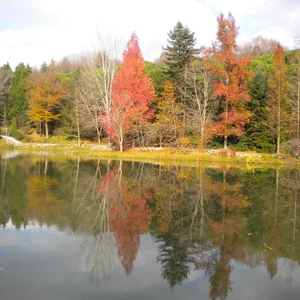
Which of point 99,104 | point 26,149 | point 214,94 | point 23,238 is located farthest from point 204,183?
point 26,149

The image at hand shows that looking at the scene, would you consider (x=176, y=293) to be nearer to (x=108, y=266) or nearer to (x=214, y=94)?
(x=108, y=266)

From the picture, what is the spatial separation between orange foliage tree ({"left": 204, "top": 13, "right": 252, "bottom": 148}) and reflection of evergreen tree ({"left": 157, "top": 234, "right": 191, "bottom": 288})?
2115 cm

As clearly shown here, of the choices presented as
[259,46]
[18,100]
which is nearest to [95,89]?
[18,100]

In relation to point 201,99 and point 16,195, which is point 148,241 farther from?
point 201,99

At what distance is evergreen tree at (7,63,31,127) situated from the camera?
4888 centimetres

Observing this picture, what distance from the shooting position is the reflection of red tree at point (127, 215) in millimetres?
7664

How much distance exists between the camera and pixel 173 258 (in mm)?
7262

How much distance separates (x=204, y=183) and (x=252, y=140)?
47.2 feet

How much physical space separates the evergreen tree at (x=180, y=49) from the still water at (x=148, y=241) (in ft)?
64.1

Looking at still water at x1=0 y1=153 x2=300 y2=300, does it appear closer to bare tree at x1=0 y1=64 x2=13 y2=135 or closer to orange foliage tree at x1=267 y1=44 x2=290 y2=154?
orange foliage tree at x1=267 y1=44 x2=290 y2=154

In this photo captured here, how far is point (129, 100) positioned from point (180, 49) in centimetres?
775

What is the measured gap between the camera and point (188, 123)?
99.2ft

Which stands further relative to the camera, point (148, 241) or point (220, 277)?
point (148, 241)

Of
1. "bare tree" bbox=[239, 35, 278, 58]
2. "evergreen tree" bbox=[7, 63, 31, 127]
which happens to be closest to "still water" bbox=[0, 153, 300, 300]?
"evergreen tree" bbox=[7, 63, 31, 127]
